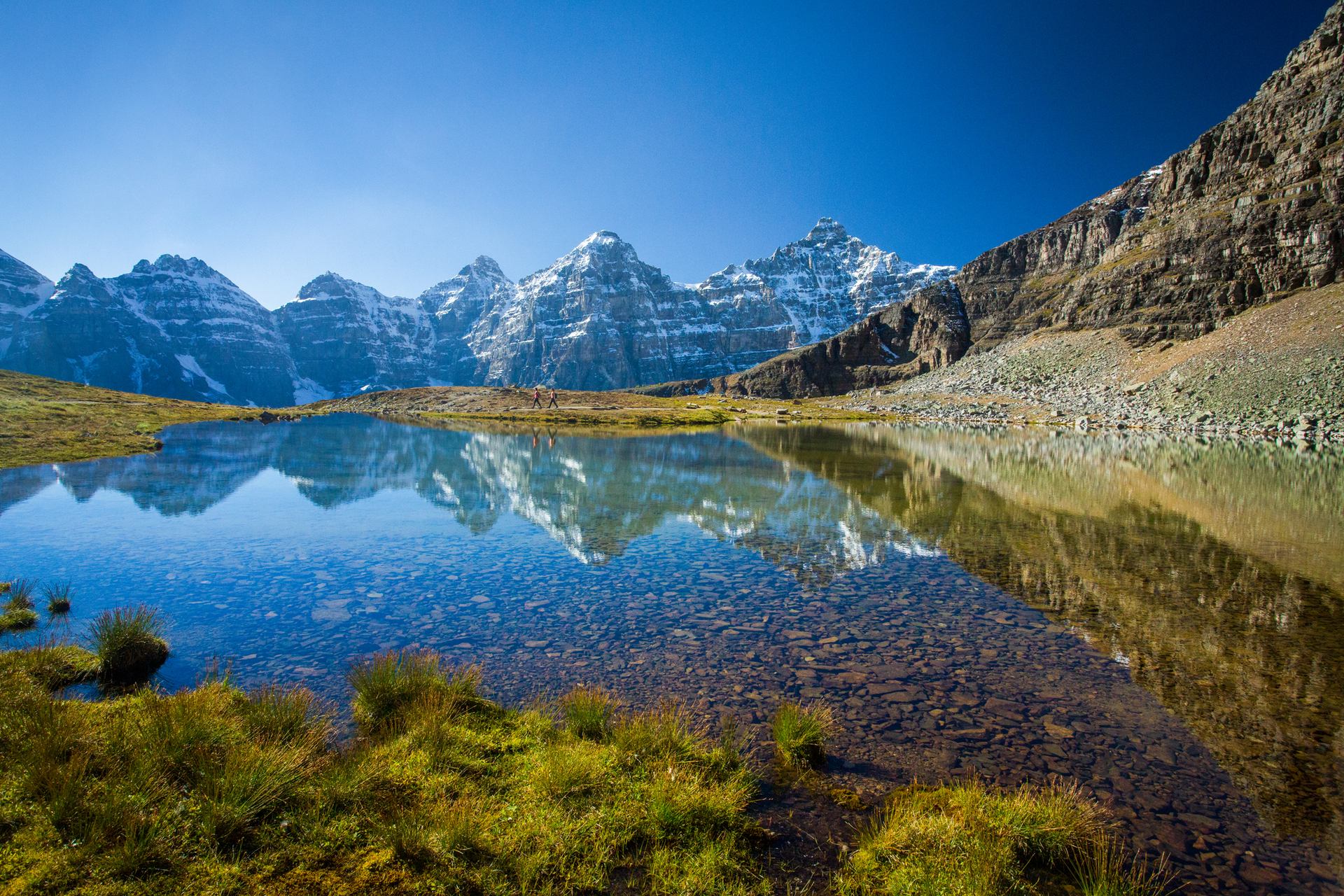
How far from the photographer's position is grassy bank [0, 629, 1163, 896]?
4980 mm

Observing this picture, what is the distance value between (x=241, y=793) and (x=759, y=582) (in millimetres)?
12067

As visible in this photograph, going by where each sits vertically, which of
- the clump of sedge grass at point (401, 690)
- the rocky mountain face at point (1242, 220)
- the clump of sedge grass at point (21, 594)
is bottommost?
the clump of sedge grass at point (401, 690)

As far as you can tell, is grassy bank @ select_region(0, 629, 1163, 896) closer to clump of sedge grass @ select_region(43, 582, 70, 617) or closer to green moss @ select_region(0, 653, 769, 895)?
green moss @ select_region(0, 653, 769, 895)

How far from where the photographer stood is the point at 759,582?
15.7 meters

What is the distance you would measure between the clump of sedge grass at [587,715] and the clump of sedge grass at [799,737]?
2357 millimetres

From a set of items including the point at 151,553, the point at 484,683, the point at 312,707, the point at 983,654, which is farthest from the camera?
the point at 151,553

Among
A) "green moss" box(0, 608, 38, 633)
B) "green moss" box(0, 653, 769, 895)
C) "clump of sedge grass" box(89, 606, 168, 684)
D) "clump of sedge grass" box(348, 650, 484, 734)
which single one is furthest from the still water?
"green moss" box(0, 653, 769, 895)

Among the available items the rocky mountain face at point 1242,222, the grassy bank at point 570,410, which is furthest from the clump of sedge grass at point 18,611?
the rocky mountain face at point 1242,222

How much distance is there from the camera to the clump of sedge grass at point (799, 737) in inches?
303

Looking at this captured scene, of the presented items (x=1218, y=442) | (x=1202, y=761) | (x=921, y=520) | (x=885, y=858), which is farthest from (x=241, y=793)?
(x=1218, y=442)

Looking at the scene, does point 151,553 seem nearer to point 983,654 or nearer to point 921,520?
point 983,654

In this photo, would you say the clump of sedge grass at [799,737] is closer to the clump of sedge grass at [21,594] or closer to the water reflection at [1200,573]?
the water reflection at [1200,573]

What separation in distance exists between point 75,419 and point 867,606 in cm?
8067

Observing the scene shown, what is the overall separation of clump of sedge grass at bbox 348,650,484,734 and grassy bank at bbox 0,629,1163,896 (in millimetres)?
369
